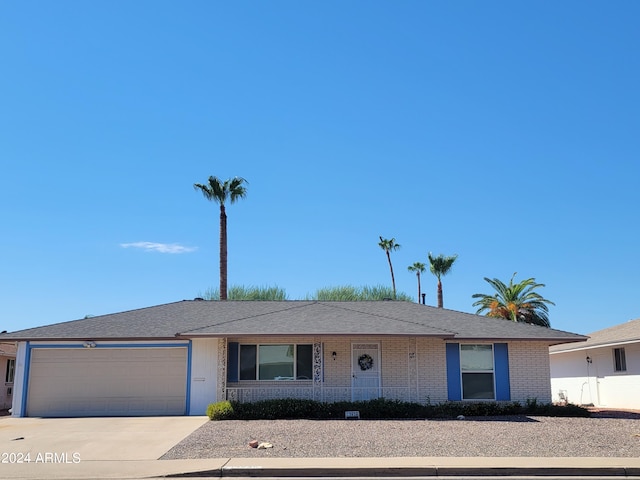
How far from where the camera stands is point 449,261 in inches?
2279

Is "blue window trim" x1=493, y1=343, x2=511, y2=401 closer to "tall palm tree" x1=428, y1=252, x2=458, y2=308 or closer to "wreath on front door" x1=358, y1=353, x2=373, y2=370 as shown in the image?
"wreath on front door" x1=358, y1=353, x2=373, y2=370

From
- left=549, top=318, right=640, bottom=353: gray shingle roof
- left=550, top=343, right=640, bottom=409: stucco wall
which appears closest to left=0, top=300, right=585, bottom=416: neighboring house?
left=549, top=318, right=640, bottom=353: gray shingle roof

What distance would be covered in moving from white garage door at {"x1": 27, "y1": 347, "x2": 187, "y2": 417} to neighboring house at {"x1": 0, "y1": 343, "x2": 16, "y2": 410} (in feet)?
32.9

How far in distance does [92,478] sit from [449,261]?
161ft

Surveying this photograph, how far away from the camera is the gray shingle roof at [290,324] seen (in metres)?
21.4

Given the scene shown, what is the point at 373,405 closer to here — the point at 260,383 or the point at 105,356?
the point at 260,383

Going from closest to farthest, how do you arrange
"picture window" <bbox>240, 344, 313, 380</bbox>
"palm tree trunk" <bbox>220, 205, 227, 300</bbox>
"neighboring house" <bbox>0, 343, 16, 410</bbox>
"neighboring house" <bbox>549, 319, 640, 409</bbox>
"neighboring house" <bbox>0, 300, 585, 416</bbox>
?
1. "neighboring house" <bbox>0, 300, 585, 416</bbox>
2. "picture window" <bbox>240, 344, 313, 380</bbox>
3. "neighboring house" <bbox>549, 319, 640, 409</bbox>
4. "neighboring house" <bbox>0, 343, 16, 410</bbox>
5. "palm tree trunk" <bbox>220, 205, 227, 300</bbox>

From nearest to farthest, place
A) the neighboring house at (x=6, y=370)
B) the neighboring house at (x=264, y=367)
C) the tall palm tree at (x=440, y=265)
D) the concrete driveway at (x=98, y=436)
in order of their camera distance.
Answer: the concrete driveway at (x=98, y=436) < the neighboring house at (x=264, y=367) < the neighboring house at (x=6, y=370) < the tall palm tree at (x=440, y=265)

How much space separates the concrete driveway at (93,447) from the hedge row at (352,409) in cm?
117

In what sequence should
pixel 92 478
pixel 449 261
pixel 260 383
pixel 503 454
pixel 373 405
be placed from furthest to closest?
1. pixel 449 261
2. pixel 260 383
3. pixel 373 405
4. pixel 503 454
5. pixel 92 478


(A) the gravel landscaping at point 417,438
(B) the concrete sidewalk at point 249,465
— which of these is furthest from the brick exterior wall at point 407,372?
(B) the concrete sidewalk at point 249,465

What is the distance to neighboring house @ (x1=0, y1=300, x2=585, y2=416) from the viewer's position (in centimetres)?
2206

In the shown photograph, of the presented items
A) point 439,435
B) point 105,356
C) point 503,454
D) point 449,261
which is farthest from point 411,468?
point 449,261

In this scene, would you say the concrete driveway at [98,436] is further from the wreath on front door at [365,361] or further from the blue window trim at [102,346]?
the wreath on front door at [365,361]
